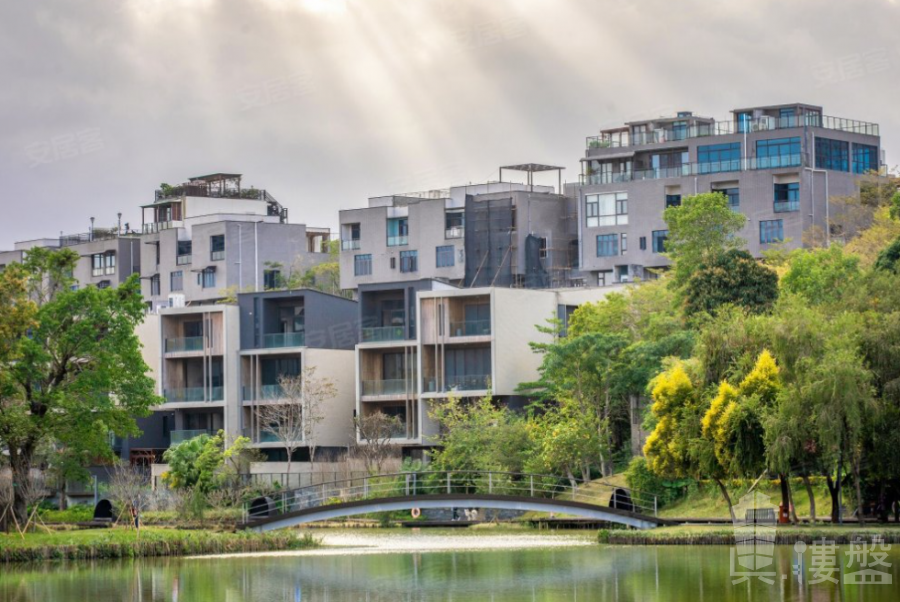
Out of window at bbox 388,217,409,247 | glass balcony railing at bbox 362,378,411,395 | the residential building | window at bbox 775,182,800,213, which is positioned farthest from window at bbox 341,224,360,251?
glass balcony railing at bbox 362,378,411,395

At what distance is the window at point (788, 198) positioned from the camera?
82688 mm

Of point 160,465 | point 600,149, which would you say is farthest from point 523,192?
point 160,465

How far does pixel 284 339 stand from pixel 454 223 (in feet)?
82.4

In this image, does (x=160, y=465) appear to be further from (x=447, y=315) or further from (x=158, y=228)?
(x=158, y=228)

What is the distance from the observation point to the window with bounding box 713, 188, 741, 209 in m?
83.9

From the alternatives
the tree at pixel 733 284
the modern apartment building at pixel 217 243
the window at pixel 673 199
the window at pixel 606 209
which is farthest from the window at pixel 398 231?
the tree at pixel 733 284

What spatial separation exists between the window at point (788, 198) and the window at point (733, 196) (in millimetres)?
1942

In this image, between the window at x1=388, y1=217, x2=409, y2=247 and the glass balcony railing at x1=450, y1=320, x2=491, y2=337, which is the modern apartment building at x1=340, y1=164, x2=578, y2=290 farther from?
the glass balcony railing at x1=450, y1=320, x2=491, y2=337

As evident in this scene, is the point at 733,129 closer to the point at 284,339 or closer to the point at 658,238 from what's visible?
the point at 658,238

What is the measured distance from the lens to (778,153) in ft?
275

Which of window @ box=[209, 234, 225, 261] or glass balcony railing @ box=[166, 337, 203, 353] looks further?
window @ box=[209, 234, 225, 261]

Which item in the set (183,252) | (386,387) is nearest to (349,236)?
(183,252)

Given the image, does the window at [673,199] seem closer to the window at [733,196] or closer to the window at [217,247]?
the window at [733,196]

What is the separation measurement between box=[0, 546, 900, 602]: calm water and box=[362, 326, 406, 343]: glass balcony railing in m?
24.2
